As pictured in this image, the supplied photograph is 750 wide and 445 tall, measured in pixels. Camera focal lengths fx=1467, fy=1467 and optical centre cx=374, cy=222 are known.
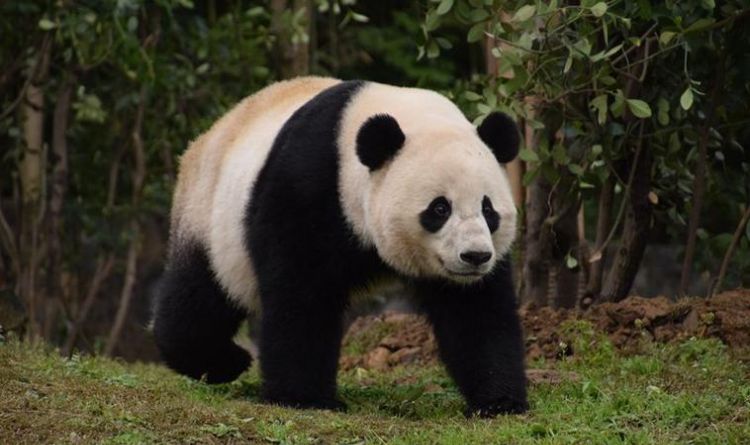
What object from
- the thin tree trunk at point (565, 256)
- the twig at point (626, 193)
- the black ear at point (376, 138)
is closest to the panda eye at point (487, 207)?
the black ear at point (376, 138)

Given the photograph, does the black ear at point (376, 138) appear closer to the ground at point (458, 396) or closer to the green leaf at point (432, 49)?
the ground at point (458, 396)

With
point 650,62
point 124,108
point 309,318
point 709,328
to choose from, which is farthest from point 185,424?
point 124,108

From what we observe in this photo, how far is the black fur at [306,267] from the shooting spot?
6898 millimetres

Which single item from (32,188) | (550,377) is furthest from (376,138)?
(32,188)

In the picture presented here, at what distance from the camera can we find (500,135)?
22.5ft

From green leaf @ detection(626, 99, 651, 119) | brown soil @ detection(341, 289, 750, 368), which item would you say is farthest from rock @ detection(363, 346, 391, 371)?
green leaf @ detection(626, 99, 651, 119)

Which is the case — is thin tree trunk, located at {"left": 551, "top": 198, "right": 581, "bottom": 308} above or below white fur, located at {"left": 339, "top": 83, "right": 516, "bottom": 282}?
below

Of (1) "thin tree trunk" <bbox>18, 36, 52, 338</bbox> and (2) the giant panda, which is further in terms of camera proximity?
(1) "thin tree trunk" <bbox>18, 36, 52, 338</bbox>

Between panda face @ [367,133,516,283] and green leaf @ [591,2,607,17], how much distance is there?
2.81 ft

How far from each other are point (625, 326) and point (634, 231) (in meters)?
0.76

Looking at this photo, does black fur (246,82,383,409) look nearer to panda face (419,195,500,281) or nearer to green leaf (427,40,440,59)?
Result: panda face (419,195,500,281)

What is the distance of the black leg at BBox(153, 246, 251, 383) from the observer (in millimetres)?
8023

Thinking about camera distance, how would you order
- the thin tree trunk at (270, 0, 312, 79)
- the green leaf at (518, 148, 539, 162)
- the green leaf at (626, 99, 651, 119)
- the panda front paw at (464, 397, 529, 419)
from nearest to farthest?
the panda front paw at (464, 397, 529, 419)
the green leaf at (626, 99, 651, 119)
the green leaf at (518, 148, 539, 162)
the thin tree trunk at (270, 0, 312, 79)

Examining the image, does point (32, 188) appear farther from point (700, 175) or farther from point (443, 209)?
point (443, 209)
